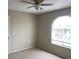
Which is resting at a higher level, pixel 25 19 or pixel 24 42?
pixel 25 19

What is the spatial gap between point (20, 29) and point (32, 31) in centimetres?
94

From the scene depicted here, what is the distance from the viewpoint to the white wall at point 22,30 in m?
4.70

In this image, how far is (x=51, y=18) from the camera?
4.80 meters

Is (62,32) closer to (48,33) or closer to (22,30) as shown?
(48,33)

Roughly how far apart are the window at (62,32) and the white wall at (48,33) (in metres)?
0.22

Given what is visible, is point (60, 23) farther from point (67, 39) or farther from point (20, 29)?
point (20, 29)

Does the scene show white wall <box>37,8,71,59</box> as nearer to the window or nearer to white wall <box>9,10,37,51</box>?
the window

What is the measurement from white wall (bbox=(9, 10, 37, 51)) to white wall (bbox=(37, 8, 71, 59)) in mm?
464

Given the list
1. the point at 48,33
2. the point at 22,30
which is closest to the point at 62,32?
the point at 48,33

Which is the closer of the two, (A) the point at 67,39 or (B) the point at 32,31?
(A) the point at 67,39
